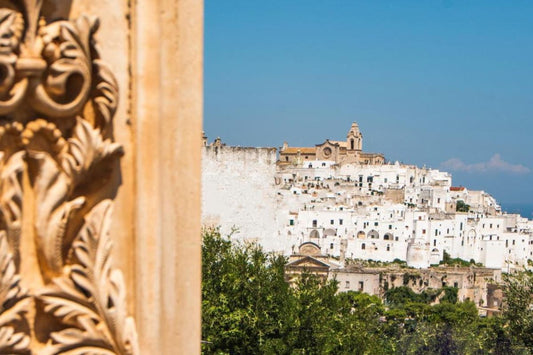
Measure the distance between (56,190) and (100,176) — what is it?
8 centimetres

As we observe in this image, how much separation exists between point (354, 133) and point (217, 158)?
6373 centimetres

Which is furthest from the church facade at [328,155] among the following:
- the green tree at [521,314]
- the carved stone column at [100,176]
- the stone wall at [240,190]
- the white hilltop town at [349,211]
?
the carved stone column at [100,176]

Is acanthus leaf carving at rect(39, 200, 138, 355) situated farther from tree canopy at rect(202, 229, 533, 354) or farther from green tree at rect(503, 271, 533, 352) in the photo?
green tree at rect(503, 271, 533, 352)

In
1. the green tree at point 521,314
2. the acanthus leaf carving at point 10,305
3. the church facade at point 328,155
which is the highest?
the church facade at point 328,155

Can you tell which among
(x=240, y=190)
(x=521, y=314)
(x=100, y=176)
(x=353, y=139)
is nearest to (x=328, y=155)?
(x=353, y=139)

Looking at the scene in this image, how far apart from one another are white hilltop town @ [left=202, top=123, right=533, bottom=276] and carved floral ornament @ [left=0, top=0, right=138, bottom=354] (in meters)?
22.5

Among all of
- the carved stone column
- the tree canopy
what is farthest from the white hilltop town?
the carved stone column

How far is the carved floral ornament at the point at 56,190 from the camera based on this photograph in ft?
3.44

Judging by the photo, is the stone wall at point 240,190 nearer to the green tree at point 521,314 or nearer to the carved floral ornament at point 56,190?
the green tree at point 521,314

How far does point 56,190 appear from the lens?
3.63 ft

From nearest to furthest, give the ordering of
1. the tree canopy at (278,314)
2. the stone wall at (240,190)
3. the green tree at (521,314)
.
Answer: the tree canopy at (278,314) < the green tree at (521,314) < the stone wall at (240,190)

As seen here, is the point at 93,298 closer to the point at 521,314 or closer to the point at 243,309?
the point at 243,309

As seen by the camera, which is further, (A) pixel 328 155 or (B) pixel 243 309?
(A) pixel 328 155

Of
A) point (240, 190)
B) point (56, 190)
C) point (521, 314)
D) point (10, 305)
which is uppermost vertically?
point (240, 190)
